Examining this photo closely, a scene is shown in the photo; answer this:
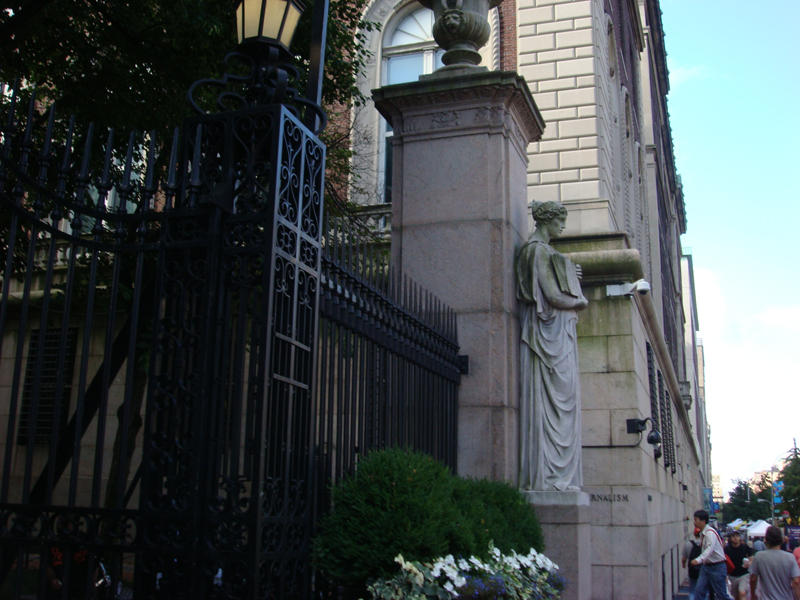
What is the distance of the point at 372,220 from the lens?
1653 centimetres

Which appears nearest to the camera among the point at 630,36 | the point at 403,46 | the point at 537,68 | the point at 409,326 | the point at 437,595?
the point at 437,595

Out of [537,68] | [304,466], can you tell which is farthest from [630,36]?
[304,466]

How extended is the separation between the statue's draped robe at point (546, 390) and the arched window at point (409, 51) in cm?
1147

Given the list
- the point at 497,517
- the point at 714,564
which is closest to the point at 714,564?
the point at 714,564

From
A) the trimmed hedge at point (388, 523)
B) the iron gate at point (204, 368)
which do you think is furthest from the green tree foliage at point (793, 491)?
the iron gate at point (204, 368)

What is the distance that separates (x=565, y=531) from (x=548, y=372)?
1.57 meters

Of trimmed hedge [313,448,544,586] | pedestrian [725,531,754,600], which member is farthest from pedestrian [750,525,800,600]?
trimmed hedge [313,448,544,586]

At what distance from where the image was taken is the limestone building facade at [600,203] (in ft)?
39.1

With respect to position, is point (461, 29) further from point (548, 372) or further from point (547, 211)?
point (548, 372)

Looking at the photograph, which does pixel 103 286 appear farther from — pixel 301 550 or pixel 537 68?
pixel 301 550

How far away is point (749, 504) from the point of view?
105250mm

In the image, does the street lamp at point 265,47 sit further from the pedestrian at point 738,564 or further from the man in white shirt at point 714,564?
the pedestrian at point 738,564

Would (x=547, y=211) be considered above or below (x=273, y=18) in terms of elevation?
above

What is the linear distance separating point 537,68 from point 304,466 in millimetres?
13132
